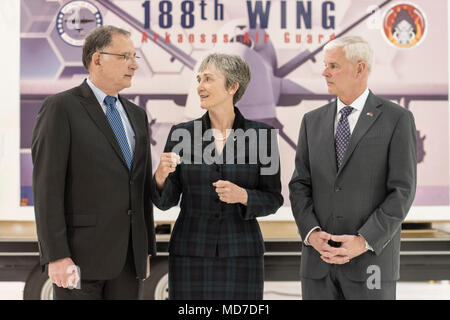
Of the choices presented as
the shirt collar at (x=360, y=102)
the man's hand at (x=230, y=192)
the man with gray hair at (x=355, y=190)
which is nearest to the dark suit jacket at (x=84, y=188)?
the man's hand at (x=230, y=192)

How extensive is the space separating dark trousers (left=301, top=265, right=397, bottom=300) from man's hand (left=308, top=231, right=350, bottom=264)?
0.06 metres

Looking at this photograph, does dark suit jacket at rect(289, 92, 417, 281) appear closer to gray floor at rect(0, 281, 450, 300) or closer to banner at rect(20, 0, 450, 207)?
banner at rect(20, 0, 450, 207)

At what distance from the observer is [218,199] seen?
227 centimetres

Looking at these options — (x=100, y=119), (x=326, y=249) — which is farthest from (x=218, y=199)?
(x=100, y=119)

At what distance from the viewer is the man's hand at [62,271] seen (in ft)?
6.54

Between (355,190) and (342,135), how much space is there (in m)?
0.25

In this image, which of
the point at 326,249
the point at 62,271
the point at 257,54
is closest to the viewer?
the point at 62,271

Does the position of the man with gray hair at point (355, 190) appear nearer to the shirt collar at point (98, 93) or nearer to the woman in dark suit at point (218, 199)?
the woman in dark suit at point (218, 199)

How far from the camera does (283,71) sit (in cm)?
360

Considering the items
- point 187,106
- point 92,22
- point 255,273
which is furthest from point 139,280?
point 92,22

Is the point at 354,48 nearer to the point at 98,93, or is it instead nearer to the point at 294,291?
the point at 98,93

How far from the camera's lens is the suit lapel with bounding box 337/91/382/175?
6.95ft

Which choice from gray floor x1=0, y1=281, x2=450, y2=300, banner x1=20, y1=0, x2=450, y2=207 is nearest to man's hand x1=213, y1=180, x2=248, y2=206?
banner x1=20, y1=0, x2=450, y2=207

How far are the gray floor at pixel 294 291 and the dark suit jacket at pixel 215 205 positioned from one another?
2.00m
